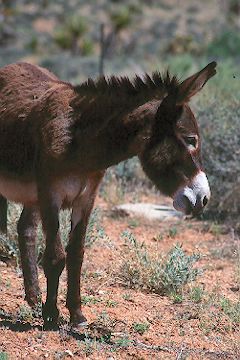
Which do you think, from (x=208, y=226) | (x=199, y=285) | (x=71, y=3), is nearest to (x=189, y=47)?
(x=71, y=3)

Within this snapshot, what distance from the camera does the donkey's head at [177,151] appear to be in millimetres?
5582

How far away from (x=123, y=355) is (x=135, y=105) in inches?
71.6

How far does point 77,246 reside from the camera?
6.21 meters

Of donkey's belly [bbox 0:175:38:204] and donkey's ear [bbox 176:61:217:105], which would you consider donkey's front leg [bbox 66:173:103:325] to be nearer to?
A: donkey's belly [bbox 0:175:38:204]

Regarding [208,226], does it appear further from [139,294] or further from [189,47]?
[189,47]

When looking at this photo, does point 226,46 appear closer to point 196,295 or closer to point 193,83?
point 196,295

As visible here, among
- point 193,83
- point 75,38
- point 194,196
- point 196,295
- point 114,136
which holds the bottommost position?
point 196,295

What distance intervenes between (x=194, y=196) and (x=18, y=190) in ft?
4.80

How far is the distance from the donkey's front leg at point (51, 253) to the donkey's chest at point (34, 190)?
0.29ft

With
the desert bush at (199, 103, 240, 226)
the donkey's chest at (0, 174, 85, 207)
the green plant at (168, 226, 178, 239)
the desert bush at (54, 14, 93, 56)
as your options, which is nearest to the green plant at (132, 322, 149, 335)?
the donkey's chest at (0, 174, 85, 207)

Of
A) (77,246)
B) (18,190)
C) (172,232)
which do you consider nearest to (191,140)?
(77,246)

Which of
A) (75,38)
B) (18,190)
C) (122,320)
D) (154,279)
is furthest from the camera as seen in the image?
(75,38)

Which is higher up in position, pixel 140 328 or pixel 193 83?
pixel 193 83

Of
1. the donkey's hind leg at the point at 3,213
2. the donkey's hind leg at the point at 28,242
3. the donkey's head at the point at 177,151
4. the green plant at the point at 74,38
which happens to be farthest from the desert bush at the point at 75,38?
the donkey's head at the point at 177,151
